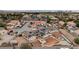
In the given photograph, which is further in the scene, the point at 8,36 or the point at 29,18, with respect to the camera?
the point at 29,18

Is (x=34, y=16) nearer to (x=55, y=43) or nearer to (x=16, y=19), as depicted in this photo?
(x=16, y=19)

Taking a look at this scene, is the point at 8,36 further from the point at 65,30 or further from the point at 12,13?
the point at 65,30
